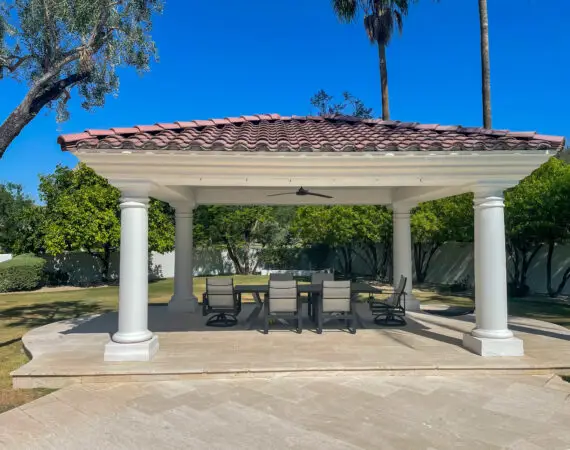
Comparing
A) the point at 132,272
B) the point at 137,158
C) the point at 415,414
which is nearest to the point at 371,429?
the point at 415,414

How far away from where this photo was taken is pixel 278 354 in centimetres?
680

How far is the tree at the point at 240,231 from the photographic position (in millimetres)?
26469

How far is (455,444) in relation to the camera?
4.06 m

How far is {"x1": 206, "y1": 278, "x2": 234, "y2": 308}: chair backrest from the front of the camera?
8.84 m

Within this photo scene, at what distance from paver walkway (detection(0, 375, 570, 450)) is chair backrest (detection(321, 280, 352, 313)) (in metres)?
2.52

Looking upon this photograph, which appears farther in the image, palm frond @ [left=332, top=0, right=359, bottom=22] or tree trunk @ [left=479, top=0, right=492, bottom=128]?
palm frond @ [left=332, top=0, right=359, bottom=22]

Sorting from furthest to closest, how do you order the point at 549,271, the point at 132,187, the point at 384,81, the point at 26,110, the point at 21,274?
the point at 21,274 < the point at 384,81 < the point at 549,271 < the point at 26,110 < the point at 132,187

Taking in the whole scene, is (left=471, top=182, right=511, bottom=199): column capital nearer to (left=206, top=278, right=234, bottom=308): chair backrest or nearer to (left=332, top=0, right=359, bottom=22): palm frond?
(left=206, top=278, right=234, bottom=308): chair backrest

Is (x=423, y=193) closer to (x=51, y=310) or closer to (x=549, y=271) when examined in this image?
(x=549, y=271)

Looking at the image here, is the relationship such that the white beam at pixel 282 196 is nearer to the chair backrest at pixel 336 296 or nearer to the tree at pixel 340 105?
the chair backrest at pixel 336 296

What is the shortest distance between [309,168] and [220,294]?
3639mm

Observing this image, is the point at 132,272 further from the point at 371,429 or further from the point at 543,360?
the point at 543,360

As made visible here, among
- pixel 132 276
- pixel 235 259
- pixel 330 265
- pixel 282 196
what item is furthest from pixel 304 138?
pixel 330 265

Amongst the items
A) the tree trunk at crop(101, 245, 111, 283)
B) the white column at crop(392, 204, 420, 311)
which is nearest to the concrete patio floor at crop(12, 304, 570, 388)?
the white column at crop(392, 204, 420, 311)
